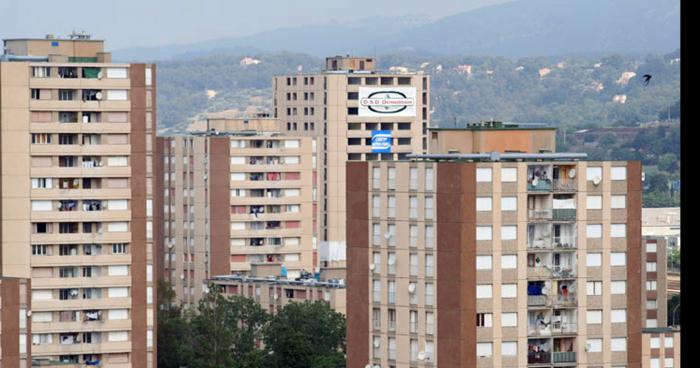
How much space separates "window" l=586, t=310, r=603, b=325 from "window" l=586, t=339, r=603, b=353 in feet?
1.83

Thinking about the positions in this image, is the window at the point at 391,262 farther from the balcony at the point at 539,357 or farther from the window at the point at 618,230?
the window at the point at 618,230

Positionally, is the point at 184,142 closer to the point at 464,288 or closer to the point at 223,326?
the point at 223,326

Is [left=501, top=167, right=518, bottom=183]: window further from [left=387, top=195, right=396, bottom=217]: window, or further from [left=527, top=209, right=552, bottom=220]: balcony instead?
[left=387, top=195, right=396, bottom=217]: window

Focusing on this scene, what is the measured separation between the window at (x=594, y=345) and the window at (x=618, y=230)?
335 centimetres

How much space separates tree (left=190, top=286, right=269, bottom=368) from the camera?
101 metres

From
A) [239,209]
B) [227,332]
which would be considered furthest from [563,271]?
[239,209]

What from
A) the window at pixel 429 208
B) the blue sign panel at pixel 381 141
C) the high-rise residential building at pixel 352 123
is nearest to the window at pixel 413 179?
the window at pixel 429 208

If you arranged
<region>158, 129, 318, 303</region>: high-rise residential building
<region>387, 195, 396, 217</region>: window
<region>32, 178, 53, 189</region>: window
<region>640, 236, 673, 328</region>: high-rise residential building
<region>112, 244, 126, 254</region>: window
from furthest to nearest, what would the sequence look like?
<region>158, 129, 318, 303</region>: high-rise residential building, <region>640, 236, 673, 328</region>: high-rise residential building, <region>32, 178, 53, 189</region>: window, <region>112, 244, 126, 254</region>: window, <region>387, 195, 396, 217</region>: window

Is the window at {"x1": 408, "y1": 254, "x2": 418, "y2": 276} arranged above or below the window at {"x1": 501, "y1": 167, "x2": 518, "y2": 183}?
below

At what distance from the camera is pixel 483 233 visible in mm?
60000

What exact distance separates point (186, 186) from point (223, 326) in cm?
3795

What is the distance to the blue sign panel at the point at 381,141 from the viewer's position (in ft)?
499

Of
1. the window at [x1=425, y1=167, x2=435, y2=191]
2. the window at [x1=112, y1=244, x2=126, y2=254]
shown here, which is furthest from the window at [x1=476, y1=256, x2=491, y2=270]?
the window at [x1=112, y1=244, x2=126, y2=254]

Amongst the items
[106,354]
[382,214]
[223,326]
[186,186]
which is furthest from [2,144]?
[186,186]
